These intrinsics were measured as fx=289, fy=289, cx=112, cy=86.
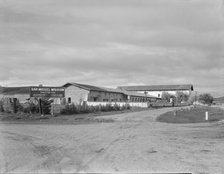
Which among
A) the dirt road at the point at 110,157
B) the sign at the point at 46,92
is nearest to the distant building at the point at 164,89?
the sign at the point at 46,92

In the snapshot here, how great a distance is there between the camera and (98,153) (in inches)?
379

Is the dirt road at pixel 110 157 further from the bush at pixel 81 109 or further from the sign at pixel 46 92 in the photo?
the bush at pixel 81 109

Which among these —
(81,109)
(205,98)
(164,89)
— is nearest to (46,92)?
(81,109)

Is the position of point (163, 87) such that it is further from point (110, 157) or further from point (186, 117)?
point (110, 157)

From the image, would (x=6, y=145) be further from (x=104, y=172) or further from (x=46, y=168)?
(x=104, y=172)

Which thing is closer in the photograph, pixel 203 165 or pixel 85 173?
pixel 85 173

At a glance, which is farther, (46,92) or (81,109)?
(81,109)

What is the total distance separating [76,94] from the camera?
2486 inches

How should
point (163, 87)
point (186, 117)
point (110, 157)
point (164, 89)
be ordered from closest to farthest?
point (110, 157)
point (186, 117)
point (164, 89)
point (163, 87)

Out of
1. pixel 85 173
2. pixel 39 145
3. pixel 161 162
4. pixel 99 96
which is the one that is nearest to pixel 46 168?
pixel 85 173

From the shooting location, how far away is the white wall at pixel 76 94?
2445 inches

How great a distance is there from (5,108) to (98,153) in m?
25.8

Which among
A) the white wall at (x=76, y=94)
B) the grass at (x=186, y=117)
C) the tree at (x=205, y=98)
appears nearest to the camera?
the grass at (x=186, y=117)

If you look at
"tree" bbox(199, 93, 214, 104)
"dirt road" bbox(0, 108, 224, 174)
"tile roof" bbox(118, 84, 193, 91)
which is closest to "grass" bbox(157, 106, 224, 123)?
"dirt road" bbox(0, 108, 224, 174)
